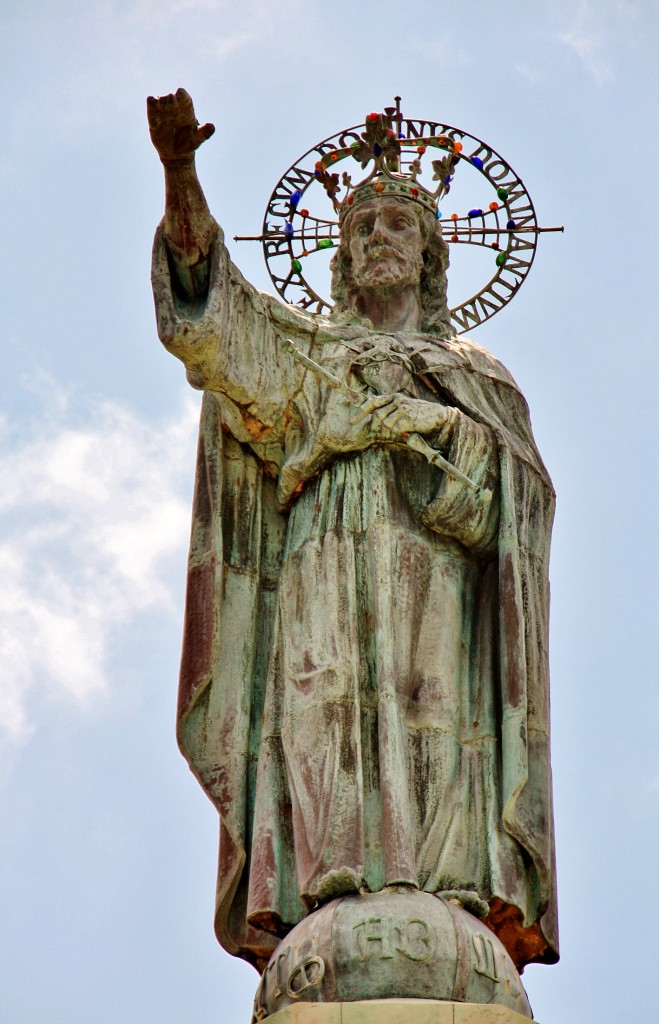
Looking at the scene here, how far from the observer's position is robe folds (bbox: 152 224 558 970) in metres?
12.1

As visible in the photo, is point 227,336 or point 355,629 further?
point 227,336

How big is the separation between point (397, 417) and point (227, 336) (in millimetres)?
1062

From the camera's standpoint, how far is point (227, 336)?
13.0 m

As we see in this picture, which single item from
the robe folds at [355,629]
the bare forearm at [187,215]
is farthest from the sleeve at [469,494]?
the bare forearm at [187,215]

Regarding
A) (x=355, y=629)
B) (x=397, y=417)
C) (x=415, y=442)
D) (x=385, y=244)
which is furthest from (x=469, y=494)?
(x=385, y=244)

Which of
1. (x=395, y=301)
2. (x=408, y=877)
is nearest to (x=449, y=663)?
(x=408, y=877)

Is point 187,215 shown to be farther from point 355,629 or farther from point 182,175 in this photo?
point 355,629

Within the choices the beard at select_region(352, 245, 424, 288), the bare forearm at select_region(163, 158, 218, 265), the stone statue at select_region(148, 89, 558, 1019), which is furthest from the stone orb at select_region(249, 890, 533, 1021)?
the beard at select_region(352, 245, 424, 288)

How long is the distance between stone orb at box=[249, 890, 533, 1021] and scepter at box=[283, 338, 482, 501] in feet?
8.31

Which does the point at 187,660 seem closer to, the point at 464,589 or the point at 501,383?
the point at 464,589

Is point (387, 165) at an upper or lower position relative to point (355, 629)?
upper

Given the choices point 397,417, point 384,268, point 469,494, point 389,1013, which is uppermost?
point 384,268

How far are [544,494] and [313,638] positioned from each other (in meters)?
1.90

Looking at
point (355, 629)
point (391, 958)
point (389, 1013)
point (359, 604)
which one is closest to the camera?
point (389, 1013)
